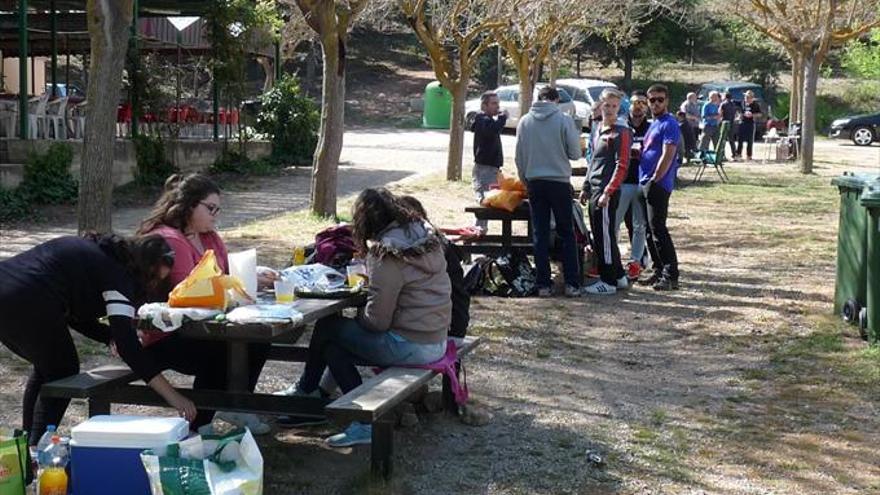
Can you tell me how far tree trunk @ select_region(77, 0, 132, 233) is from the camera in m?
10.4

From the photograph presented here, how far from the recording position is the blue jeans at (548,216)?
9930 millimetres

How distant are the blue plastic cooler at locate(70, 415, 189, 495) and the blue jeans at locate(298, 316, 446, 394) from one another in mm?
1349

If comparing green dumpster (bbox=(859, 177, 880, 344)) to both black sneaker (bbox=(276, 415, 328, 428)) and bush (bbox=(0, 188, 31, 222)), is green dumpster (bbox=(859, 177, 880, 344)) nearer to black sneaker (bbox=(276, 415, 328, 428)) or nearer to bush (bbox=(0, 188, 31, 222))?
black sneaker (bbox=(276, 415, 328, 428))

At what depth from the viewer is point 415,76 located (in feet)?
161

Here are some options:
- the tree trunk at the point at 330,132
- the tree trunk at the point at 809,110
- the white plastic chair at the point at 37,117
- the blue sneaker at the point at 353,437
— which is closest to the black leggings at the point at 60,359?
the blue sneaker at the point at 353,437

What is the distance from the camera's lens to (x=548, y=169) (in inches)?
388

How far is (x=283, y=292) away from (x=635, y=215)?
5522 millimetres

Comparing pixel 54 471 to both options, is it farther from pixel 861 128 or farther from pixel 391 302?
pixel 861 128

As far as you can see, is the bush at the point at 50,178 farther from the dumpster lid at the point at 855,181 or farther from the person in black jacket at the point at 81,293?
the person in black jacket at the point at 81,293

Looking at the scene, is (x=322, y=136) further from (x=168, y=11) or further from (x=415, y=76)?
(x=415, y=76)

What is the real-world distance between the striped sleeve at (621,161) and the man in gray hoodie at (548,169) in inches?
14.4

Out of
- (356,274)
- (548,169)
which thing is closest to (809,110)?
(548,169)

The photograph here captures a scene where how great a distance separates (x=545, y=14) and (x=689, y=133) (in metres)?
3.49

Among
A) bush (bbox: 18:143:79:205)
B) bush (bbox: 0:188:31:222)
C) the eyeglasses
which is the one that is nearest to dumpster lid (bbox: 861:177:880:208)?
the eyeglasses
